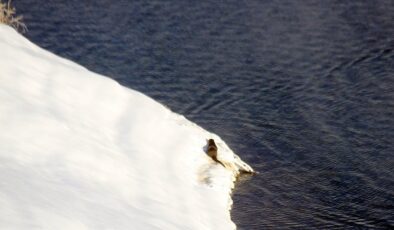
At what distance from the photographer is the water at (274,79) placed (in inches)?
392

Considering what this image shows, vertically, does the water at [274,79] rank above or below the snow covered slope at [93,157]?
above

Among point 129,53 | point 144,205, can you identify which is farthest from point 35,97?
point 129,53

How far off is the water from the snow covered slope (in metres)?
0.90

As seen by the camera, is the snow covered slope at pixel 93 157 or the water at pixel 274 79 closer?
the snow covered slope at pixel 93 157

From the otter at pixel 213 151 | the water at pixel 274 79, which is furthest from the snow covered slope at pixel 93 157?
the water at pixel 274 79

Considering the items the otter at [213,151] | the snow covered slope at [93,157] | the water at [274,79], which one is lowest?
the snow covered slope at [93,157]

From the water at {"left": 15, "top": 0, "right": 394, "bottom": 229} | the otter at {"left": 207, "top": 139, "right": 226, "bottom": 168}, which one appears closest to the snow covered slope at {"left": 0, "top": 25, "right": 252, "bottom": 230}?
the otter at {"left": 207, "top": 139, "right": 226, "bottom": 168}

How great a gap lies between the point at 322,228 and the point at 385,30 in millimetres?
8862

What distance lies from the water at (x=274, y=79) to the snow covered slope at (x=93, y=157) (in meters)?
0.90

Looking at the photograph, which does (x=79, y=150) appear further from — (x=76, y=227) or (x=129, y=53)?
(x=129, y=53)

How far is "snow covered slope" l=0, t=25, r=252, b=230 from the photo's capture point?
6.21 m

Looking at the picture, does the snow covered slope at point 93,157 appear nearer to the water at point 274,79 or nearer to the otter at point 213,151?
the otter at point 213,151

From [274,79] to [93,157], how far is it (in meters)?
7.04

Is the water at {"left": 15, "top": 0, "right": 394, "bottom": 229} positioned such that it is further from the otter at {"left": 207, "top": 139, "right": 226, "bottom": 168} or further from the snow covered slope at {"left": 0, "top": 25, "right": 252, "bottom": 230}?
the snow covered slope at {"left": 0, "top": 25, "right": 252, "bottom": 230}
